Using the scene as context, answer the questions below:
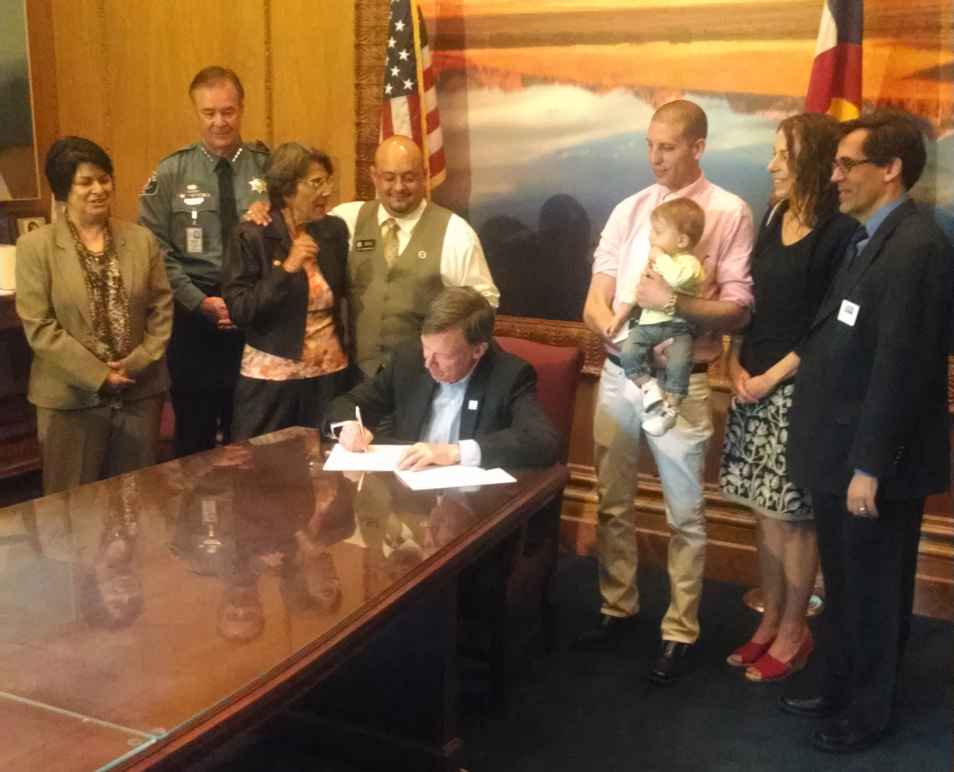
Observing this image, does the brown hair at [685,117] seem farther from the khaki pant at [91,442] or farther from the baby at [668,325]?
the khaki pant at [91,442]

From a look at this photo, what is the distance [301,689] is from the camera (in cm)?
177

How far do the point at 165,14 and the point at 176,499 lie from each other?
10.7 feet

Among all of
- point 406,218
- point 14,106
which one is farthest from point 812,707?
point 14,106

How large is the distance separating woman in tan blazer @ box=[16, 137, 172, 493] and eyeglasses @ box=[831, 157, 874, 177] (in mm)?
2289

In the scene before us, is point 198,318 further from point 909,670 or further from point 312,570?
point 909,670

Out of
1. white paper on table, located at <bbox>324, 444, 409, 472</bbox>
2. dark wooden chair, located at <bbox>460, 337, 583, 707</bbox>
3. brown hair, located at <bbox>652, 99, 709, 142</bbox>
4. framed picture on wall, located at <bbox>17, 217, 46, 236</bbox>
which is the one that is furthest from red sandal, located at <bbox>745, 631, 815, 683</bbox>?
framed picture on wall, located at <bbox>17, 217, 46, 236</bbox>

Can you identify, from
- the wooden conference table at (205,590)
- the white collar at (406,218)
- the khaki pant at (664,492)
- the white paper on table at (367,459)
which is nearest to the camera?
the wooden conference table at (205,590)

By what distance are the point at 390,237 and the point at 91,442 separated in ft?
4.10

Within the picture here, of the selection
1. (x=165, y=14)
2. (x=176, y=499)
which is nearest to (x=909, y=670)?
(x=176, y=499)

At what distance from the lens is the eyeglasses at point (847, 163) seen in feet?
8.98

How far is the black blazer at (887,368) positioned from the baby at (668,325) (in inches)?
14.1

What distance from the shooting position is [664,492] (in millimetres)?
3301

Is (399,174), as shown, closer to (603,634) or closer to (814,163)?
(814,163)

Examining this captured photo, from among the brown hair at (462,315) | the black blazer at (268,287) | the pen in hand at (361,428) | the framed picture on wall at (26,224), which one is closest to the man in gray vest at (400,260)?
the black blazer at (268,287)
